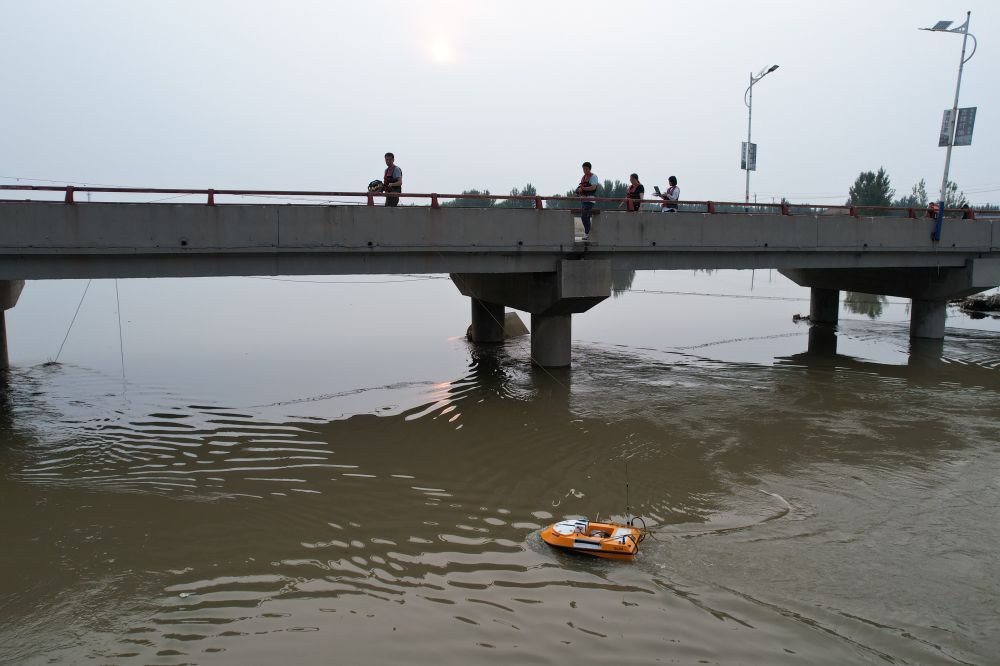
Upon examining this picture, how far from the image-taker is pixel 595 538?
8.01m

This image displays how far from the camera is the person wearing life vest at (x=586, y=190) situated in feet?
57.5

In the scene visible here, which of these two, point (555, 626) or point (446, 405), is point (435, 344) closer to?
point (446, 405)

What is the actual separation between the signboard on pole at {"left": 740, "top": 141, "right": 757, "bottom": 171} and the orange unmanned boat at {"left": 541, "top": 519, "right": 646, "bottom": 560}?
81.7 feet

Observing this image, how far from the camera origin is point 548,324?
766 inches

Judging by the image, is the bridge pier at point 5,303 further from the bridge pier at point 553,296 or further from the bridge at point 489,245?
the bridge pier at point 553,296

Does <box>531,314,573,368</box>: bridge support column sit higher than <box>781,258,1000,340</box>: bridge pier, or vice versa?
<box>781,258,1000,340</box>: bridge pier

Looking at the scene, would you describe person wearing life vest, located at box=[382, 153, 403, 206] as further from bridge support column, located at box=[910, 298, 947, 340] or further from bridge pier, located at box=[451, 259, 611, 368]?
bridge support column, located at box=[910, 298, 947, 340]

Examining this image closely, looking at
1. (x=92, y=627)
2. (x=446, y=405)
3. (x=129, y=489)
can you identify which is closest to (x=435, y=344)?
(x=446, y=405)

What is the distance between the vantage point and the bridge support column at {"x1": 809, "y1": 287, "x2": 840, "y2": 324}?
29625 millimetres

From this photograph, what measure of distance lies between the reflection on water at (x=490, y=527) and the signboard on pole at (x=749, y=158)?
15867 mm

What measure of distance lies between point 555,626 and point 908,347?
22234 mm

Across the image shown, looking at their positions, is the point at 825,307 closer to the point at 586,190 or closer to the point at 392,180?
the point at 586,190

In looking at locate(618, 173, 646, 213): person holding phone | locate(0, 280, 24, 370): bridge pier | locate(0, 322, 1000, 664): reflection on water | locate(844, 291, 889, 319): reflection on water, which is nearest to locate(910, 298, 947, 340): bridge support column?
locate(844, 291, 889, 319): reflection on water

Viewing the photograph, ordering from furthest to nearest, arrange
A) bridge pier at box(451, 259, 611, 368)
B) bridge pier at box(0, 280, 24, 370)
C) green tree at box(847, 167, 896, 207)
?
green tree at box(847, 167, 896, 207)
bridge pier at box(0, 280, 24, 370)
bridge pier at box(451, 259, 611, 368)
